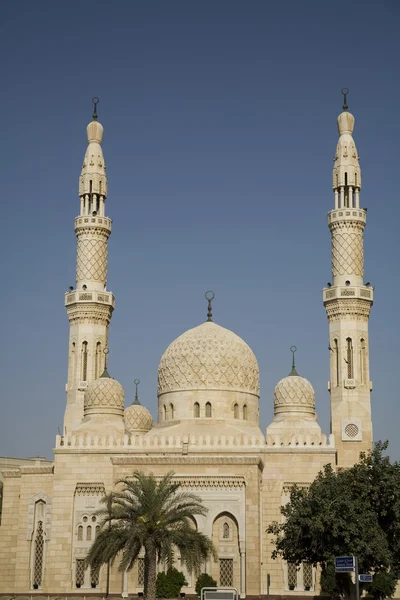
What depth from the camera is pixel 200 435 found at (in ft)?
130

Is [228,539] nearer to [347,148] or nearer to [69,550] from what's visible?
[69,550]

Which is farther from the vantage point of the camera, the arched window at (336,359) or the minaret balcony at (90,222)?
the minaret balcony at (90,222)

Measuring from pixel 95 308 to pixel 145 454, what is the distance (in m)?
7.87

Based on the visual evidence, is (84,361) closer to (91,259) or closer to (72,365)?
(72,365)

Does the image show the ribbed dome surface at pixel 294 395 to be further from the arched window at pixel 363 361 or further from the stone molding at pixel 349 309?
the stone molding at pixel 349 309

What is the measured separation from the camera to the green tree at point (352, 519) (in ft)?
90.3

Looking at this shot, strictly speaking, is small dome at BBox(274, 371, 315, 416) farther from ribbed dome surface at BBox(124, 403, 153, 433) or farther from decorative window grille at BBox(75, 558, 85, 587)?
decorative window grille at BBox(75, 558, 85, 587)

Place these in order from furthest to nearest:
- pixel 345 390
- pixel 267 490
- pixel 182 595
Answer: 1. pixel 345 390
2. pixel 267 490
3. pixel 182 595

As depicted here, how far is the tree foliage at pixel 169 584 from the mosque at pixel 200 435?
4.25ft

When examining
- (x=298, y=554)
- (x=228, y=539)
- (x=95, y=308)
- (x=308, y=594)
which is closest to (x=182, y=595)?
(x=228, y=539)

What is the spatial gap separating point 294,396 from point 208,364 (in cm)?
411

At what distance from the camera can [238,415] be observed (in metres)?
42.7

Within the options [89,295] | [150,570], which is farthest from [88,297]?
[150,570]

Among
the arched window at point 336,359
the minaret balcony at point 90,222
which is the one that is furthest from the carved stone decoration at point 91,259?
the arched window at point 336,359
